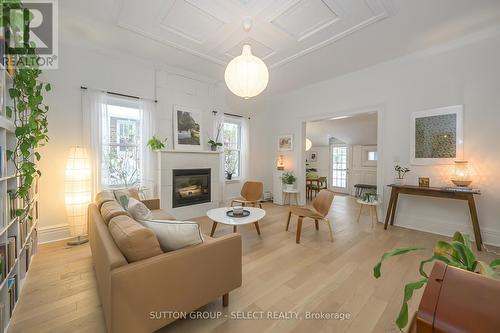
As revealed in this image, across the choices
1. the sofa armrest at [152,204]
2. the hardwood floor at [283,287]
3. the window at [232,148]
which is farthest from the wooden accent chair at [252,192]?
the sofa armrest at [152,204]

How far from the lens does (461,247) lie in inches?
38.2

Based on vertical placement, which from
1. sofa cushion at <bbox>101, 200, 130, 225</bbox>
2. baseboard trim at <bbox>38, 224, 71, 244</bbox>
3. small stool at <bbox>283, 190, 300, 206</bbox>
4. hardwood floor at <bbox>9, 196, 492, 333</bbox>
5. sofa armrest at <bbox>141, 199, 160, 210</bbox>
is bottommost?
hardwood floor at <bbox>9, 196, 492, 333</bbox>

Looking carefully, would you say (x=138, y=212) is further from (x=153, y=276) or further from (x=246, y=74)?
(x=246, y=74)

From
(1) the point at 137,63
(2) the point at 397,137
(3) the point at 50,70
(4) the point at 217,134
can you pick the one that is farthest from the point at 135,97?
(2) the point at 397,137

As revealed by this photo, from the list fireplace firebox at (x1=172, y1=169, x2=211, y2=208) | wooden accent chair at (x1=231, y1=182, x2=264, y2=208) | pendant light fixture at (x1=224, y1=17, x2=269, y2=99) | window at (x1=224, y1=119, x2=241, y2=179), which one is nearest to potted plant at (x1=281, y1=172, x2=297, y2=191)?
wooden accent chair at (x1=231, y1=182, x2=264, y2=208)

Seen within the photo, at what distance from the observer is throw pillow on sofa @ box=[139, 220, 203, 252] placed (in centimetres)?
147

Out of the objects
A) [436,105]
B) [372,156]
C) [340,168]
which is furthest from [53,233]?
[372,156]

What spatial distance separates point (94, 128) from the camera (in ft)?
11.1

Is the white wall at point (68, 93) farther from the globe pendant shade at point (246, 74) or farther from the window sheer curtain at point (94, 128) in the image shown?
the globe pendant shade at point (246, 74)

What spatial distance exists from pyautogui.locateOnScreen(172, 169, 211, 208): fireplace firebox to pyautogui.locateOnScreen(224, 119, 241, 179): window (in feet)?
3.15

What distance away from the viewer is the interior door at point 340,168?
25.3ft

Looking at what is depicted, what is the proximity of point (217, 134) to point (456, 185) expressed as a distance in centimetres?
456

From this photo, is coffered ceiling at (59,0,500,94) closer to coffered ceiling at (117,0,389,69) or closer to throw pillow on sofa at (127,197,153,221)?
coffered ceiling at (117,0,389,69)

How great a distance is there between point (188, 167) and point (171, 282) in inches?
124
